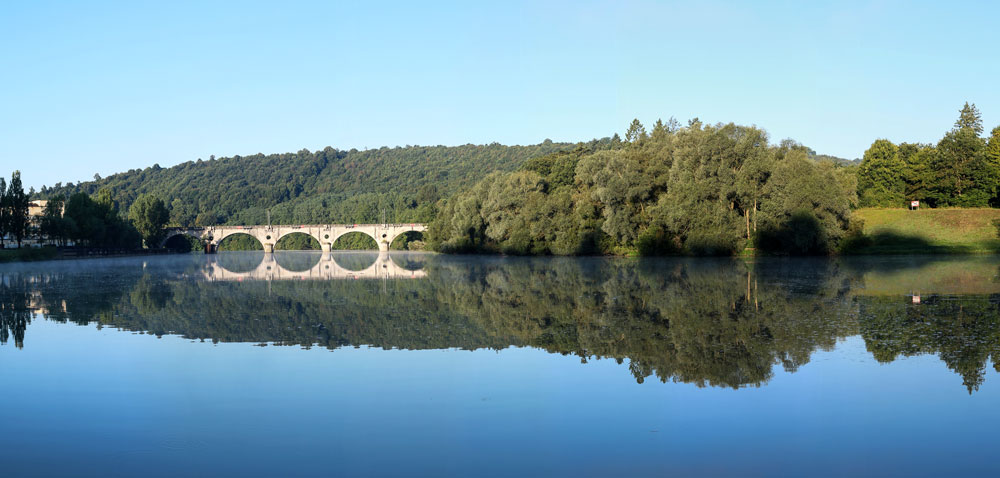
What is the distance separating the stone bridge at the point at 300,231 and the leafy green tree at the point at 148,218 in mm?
13184

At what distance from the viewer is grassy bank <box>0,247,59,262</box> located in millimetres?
82062

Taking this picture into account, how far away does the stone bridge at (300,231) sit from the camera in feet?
531

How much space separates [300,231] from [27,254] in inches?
3370

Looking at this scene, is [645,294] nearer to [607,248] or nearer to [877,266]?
[877,266]

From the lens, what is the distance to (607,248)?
71562 mm

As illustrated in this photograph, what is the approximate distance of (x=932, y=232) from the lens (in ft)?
223

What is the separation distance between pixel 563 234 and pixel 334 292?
42.8 m

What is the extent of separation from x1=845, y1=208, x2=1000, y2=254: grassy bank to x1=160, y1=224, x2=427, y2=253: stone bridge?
329 ft

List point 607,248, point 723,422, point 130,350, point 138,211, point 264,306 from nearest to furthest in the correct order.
Answer: point 723,422
point 130,350
point 264,306
point 607,248
point 138,211

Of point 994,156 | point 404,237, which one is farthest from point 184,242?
point 994,156

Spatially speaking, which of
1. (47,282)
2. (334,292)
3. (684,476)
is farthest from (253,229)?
(684,476)

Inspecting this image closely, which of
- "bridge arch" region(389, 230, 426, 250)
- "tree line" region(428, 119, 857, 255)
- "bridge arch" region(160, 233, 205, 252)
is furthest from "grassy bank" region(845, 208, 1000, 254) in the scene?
"bridge arch" region(160, 233, 205, 252)

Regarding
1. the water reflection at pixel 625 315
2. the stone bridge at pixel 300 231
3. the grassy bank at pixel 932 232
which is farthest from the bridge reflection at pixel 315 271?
the stone bridge at pixel 300 231

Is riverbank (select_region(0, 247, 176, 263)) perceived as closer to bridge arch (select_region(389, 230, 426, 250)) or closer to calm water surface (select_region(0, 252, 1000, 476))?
bridge arch (select_region(389, 230, 426, 250))
